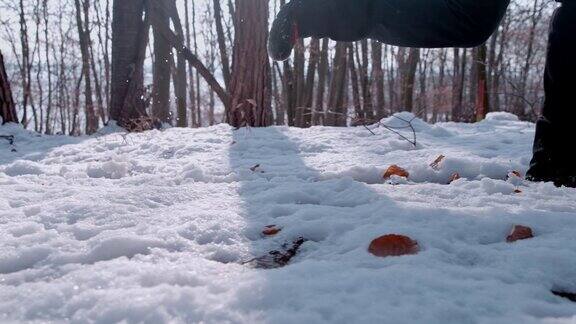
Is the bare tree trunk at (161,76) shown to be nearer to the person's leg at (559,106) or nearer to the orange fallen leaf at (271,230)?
the person's leg at (559,106)

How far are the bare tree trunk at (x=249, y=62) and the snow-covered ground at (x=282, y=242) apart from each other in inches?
87.8

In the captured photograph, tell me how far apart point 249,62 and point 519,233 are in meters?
3.64

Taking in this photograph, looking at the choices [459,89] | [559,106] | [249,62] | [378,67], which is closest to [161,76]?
[249,62]

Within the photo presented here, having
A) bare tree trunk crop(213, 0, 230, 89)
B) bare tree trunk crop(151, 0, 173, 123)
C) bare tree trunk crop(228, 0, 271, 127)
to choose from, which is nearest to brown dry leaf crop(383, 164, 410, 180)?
bare tree trunk crop(228, 0, 271, 127)

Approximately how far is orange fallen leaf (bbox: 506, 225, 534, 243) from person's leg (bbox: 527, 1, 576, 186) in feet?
2.16

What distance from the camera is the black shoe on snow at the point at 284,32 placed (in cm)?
214

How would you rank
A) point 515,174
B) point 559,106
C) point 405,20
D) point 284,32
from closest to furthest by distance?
point 559,106 → point 515,174 → point 405,20 → point 284,32

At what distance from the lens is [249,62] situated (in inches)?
179

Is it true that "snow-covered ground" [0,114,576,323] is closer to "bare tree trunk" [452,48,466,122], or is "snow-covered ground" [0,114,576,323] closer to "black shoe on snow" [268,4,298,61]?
"black shoe on snow" [268,4,298,61]

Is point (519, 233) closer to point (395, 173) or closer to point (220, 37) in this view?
point (395, 173)

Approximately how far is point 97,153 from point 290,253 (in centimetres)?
206

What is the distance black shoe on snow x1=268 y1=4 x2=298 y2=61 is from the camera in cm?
214

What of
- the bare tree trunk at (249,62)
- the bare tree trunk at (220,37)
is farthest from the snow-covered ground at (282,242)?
the bare tree trunk at (220,37)

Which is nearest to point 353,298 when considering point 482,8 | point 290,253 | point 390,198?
point 290,253
